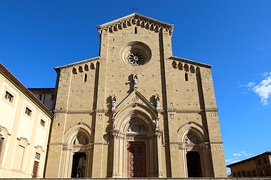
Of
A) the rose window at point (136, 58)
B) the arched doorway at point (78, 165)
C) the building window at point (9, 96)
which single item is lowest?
the arched doorway at point (78, 165)

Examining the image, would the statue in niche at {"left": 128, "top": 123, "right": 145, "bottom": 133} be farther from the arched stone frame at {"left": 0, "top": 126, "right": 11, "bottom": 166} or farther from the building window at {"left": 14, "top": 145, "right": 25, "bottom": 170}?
the arched stone frame at {"left": 0, "top": 126, "right": 11, "bottom": 166}

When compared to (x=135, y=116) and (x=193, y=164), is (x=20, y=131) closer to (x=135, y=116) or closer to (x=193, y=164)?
(x=135, y=116)

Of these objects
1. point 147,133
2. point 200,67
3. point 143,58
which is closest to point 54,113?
point 147,133

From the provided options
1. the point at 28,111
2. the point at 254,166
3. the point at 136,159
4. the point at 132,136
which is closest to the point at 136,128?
the point at 132,136

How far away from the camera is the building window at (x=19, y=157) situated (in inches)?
616

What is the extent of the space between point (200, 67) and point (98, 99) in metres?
10.7

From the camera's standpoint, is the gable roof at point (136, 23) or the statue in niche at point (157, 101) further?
the gable roof at point (136, 23)

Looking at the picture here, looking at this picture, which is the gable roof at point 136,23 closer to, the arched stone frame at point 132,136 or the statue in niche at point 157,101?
the statue in niche at point 157,101

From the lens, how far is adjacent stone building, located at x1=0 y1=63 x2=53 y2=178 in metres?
14.4

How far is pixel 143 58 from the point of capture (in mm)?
24953

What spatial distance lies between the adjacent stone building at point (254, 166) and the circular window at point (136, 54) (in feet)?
60.6

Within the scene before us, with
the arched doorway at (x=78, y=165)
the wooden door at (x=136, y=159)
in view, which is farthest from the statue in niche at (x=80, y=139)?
the wooden door at (x=136, y=159)

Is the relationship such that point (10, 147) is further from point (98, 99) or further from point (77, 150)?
point (98, 99)

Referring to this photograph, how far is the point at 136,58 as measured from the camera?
25.0m
